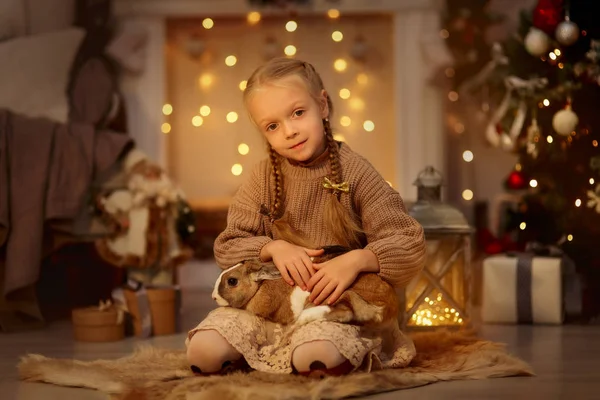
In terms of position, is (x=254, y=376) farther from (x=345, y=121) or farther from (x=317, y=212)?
(x=345, y=121)

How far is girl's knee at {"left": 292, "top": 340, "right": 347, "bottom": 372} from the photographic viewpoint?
183cm

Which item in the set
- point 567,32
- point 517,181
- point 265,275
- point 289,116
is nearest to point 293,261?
point 265,275

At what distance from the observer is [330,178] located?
2.09 m

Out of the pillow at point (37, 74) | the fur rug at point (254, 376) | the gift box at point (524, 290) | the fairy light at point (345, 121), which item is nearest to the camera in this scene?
the fur rug at point (254, 376)

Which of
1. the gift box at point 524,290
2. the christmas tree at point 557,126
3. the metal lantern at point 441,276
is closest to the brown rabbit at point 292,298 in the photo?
the metal lantern at point 441,276

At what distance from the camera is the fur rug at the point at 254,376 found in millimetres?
1766

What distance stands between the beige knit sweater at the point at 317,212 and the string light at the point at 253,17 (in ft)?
7.48

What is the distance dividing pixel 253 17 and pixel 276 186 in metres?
2.38

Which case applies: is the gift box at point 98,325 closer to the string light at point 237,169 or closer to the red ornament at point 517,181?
the red ornament at point 517,181

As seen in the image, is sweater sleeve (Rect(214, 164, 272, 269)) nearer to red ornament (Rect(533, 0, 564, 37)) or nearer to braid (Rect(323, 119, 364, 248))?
braid (Rect(323, 119, 364, 248))

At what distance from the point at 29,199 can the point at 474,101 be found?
224 cm

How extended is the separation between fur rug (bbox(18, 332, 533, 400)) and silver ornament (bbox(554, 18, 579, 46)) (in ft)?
3.69

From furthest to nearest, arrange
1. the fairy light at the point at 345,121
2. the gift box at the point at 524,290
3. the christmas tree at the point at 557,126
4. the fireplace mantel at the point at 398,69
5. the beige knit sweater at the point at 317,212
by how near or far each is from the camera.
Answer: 1. the fairy light at the point at 345,121
2. the fireplace mantel at the point at 398,69
3. the christmas tree at the point at 557,126
4. the gift box at the point at 524,290
5. the beige knit sweater at the point at 317,212

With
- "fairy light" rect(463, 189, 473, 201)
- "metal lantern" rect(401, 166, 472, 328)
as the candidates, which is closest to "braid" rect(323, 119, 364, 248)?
"metal lantern" rect(401, 166, 472, 328)
